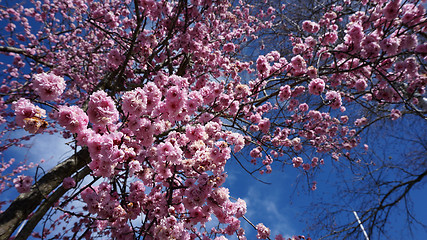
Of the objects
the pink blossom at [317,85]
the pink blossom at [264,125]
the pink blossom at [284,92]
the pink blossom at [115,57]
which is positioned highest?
the pink blossom at [284,92]

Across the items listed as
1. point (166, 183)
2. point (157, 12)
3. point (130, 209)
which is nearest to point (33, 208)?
point (130, 209)

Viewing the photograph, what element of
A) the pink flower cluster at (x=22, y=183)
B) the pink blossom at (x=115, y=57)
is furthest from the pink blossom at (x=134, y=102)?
the pink blossom at (x=115, y=57)

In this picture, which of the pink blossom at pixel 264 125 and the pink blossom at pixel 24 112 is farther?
the pink blossom at pixel 264 125

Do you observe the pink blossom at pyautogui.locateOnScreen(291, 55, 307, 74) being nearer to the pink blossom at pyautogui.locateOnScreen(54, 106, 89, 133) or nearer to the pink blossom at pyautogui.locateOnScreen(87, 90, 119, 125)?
the pink blossom at pyautogui.locateOnScreen(87, 90, 119, 125)

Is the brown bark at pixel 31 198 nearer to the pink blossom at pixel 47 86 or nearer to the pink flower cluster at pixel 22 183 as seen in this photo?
the pink flower cluster at pixel 22 183

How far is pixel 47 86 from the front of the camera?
5.97 feet

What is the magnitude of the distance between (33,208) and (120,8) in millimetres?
5910

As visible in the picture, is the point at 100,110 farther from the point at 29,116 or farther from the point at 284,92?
the point at 284,92

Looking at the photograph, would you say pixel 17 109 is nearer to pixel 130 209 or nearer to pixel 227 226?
pixel 130 209

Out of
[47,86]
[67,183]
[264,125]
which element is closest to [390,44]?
[264,125]

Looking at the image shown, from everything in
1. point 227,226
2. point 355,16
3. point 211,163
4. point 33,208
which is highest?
point 355,16

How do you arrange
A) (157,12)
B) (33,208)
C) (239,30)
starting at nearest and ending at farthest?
(33,208) < (157,12) < (239,30)

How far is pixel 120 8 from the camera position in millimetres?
6555

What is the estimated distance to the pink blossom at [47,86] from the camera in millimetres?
1812
